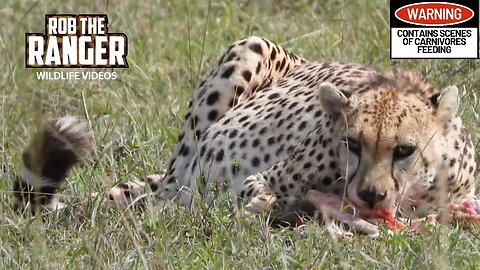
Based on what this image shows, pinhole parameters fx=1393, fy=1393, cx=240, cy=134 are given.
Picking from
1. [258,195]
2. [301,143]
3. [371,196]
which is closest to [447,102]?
[371,196]

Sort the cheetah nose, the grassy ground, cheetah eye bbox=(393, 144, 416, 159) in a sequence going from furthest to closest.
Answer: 1. cheetah eye bbox=(393, 144, 416, 159)
2. the cheetah nose
3. the grassy ground

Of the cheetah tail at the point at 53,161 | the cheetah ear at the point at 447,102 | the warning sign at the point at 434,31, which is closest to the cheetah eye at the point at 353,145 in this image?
the cheetah ear at the point at 447,102

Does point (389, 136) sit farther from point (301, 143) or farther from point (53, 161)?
point (53, 161)

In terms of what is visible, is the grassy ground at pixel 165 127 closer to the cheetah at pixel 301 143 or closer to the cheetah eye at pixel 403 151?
the cheetah at pixel 301 143

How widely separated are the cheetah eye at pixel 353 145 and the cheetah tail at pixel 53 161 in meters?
0.96

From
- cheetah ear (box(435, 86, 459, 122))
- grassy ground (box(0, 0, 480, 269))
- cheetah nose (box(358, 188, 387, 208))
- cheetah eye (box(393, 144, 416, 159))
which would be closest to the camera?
grassy ground (box(0, 0, 480, 269))

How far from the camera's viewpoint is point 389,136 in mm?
4988

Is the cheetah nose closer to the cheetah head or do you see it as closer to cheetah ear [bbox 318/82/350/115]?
the cheetah head

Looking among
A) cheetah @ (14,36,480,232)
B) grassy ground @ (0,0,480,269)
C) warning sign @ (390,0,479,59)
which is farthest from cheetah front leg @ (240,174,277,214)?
warning sign @ (390,0,479,59)

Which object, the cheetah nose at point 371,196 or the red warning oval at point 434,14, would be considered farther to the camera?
the red warning oval at point 434,14

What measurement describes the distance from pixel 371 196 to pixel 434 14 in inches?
90.9

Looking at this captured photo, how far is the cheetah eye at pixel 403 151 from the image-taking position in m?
4.99

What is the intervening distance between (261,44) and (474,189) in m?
1.40

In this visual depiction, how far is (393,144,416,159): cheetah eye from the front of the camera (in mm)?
4988
